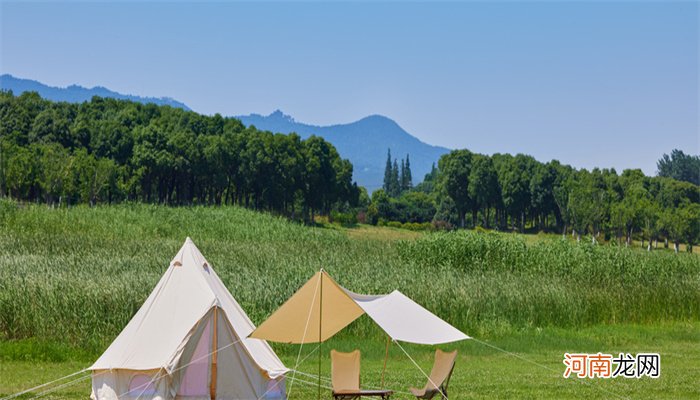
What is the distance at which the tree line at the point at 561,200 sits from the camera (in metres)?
85.2

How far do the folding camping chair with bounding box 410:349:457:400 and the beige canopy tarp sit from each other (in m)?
0.34

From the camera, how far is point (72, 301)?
18.9 metres

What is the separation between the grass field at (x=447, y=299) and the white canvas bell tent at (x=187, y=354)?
1.04 meters

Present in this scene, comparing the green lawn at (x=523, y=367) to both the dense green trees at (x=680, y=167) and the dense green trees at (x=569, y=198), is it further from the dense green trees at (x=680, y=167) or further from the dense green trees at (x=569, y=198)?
the dense green trees at (x=680, y=167)

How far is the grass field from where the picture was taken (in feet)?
50.7

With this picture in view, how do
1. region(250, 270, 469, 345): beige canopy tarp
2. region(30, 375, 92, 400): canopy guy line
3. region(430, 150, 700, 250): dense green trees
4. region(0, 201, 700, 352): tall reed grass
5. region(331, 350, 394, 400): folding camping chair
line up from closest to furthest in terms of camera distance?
region(250, 270, 469, 345): beige canopy tarp
region(331, 350, 394, 400): folding camping chair
region(30, 375, 92, 400): canopy guy line
region(0, 201, 700, 352): tall reed grass
region(430, 150, 700, 250): dense green trees

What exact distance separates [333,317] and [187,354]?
2.46 meters

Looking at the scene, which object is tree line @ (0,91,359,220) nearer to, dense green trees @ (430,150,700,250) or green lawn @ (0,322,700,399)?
dense green trees @ (430,150,700,250)

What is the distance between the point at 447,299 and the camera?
71.1 ft

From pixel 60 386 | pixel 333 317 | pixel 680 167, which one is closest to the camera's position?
pixel 333 317

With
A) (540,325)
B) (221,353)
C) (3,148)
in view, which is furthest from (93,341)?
(3,148)

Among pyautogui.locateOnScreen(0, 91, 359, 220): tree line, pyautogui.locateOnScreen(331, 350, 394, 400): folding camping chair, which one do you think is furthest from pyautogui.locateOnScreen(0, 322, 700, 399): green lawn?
pyautogui.locateOnScreen(0, 91, 359, 220): tree line

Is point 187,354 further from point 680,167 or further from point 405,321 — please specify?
point 680,167

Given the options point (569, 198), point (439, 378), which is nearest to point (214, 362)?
point (439, 378)
